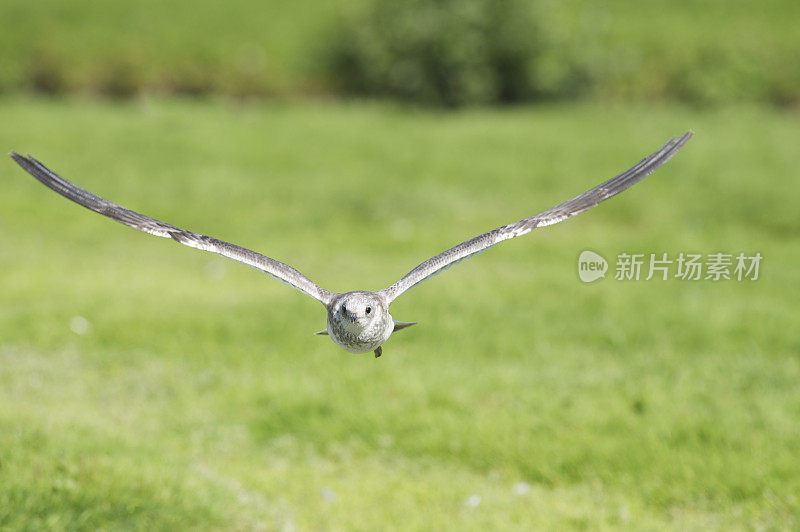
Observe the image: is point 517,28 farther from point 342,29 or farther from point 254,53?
point 254,53

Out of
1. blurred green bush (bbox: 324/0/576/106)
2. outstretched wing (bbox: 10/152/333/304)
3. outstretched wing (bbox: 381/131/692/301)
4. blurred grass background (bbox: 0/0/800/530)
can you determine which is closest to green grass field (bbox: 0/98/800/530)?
blurred grass background (bbox: 0/0/800/530)

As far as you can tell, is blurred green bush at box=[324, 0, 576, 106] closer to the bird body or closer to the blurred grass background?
the blurred grass background

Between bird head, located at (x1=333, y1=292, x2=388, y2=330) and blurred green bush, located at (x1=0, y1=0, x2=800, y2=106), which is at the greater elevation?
blurred green bush, located at (x1=0, y1=0, x2=800, y2=106)

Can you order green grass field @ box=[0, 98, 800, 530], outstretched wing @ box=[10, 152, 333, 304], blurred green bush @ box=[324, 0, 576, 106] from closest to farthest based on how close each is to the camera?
outstretched wing @ box=[10, 152, 333, 304]
green grass field @ box=[0, 98, 800, 530]
blurred green bush @ box=[324, 0, 576, 106]

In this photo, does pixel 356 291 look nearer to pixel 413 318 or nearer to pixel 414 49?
pixel 413 318

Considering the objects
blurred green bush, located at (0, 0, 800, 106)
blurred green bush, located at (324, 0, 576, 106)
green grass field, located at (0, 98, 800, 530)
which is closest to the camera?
green grass field, located at (0, 98, 800, 530)

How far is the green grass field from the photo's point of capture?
18.1 feet

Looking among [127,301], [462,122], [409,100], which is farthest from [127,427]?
[409,100]

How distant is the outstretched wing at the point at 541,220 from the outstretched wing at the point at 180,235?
0.88 feet

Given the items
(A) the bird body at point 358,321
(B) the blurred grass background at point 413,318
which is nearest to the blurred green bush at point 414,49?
(B) the blurred grass background at point 413,318

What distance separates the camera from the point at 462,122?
17.6 meters

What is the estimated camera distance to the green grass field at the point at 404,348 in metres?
5.51

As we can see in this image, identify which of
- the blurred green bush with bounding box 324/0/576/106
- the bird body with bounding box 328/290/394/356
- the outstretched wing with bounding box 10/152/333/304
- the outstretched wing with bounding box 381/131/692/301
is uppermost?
the blurred green bush with bounding box 324/0/576/106

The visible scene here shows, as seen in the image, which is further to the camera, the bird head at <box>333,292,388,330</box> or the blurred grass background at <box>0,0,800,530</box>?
the blurred grass background at <box>0,0,800,530</box>
